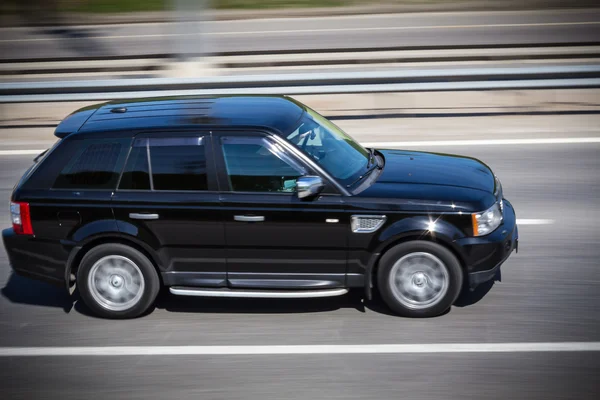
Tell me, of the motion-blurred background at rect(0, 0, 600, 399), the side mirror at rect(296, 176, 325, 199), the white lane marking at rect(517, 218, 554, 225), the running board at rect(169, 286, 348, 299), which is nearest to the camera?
the motion-blurred background at rect(0, 0, 600, 399)

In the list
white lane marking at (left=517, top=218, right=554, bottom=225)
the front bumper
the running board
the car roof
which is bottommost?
the running board

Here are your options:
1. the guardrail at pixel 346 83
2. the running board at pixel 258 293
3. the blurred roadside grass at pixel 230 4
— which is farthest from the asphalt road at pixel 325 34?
the running board at pixel 258 293

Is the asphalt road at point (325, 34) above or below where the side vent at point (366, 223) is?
above

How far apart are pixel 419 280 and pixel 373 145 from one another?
529 cm

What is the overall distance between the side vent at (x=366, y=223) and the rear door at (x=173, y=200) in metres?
1.02

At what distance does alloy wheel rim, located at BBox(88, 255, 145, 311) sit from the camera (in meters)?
6.23

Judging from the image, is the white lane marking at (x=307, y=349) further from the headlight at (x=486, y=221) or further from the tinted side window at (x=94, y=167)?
the tinted side window at (x=94, y=167)

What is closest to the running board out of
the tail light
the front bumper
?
the front bumper

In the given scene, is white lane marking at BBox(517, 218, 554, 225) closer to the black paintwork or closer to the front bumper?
the black paintwork

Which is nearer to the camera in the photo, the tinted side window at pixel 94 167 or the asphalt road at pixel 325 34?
the tinted side window at pixel 94 167

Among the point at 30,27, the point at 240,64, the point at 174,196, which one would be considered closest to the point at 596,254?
the point at 174,196

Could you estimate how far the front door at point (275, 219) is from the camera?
5922mm

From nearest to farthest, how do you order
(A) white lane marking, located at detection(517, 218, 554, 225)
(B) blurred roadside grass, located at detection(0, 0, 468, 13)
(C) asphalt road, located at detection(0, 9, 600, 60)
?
(A) white lane marking, located at detection(517, 218, 554, 225), (C) asphalt road, located at detection(0, 9, 600, 60), (B) blurred roadside grass, located at detection(0, 0, 468, 13)

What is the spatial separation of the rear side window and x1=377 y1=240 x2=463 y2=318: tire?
156cm
